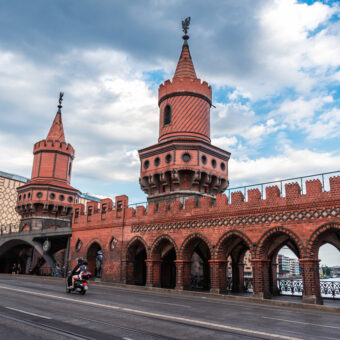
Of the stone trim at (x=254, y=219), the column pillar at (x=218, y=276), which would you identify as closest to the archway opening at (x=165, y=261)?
the stone trim at (x=254, y=219)

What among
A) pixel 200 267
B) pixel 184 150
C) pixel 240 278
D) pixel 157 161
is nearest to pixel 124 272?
pixel 200 267

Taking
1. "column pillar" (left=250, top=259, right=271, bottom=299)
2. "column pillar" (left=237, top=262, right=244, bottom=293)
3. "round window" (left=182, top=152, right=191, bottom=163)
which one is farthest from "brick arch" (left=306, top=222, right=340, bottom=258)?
"round window" (left=182, top=152, right=191, bottom=163)

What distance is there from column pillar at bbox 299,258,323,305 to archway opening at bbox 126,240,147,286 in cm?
1301

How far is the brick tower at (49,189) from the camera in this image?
42156 millimetres

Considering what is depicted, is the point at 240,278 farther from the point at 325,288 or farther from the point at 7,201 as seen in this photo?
the point at 7,201

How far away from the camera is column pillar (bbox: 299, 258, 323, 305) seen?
57.8 ft

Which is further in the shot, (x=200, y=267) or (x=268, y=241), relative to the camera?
(x=200, y=267)

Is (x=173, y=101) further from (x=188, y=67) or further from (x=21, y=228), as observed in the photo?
(x=21, y=228)

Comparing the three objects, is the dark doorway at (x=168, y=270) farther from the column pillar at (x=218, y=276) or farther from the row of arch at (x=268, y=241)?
the column pillar at (x=218, y=276)

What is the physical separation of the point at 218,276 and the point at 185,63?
20753 millimetres

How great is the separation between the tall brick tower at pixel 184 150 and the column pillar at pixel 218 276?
7475 millimetres

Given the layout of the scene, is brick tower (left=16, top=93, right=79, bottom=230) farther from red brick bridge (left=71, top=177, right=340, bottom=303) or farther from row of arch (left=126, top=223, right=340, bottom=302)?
row of arch (left=126, top=223, right=340, bottom=302)

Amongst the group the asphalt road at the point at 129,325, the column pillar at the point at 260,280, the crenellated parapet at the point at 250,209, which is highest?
the crenellated parapet at the point at 250,209

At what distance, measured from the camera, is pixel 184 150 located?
28453 millimetres
